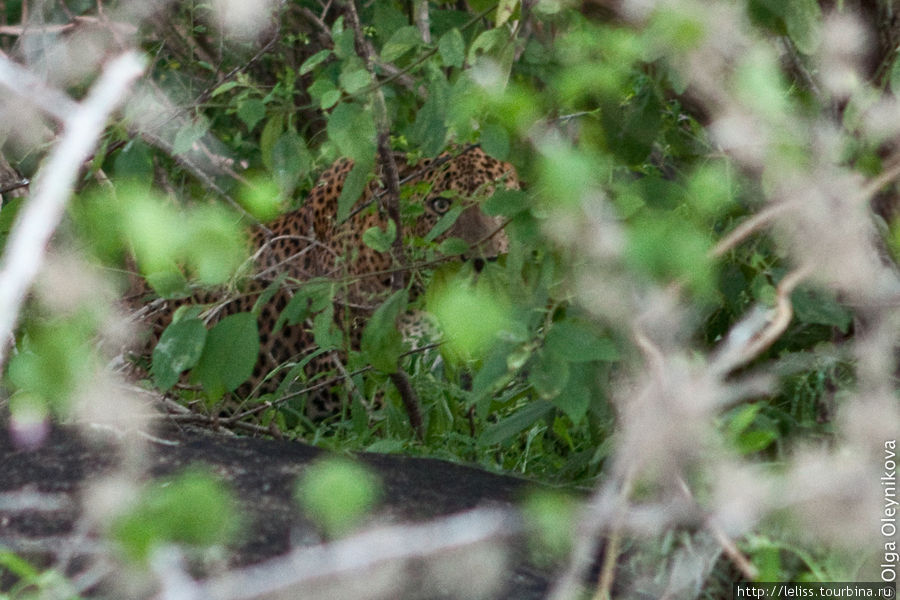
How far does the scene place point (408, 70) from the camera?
6.72 ft

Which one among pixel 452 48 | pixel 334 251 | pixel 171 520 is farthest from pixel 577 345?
pixel 334 251

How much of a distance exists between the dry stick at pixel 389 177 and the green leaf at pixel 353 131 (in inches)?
3.2

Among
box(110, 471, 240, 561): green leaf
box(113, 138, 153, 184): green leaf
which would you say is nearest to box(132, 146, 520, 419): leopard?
box(113, 138, 153, 184): green leaf

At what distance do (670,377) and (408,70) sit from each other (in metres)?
0.94

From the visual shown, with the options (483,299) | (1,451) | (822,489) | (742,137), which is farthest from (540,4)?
(1,451)

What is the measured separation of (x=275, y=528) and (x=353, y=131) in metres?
0.63

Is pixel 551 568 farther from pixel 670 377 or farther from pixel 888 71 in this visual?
pixel 888 71

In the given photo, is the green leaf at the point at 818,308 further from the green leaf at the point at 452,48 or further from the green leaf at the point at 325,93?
the green leaf at the point at 325,93

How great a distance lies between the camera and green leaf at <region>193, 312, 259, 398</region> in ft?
6.02

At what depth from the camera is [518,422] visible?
2.31 m

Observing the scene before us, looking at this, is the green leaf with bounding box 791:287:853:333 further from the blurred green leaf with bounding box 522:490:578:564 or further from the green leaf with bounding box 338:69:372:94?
the green leaf with bounding box 338:69:372:94

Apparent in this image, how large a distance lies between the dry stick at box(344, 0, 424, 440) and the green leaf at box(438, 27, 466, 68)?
0.44 feet

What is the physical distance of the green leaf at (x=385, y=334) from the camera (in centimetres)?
204

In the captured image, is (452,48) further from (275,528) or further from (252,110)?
(275,528)
